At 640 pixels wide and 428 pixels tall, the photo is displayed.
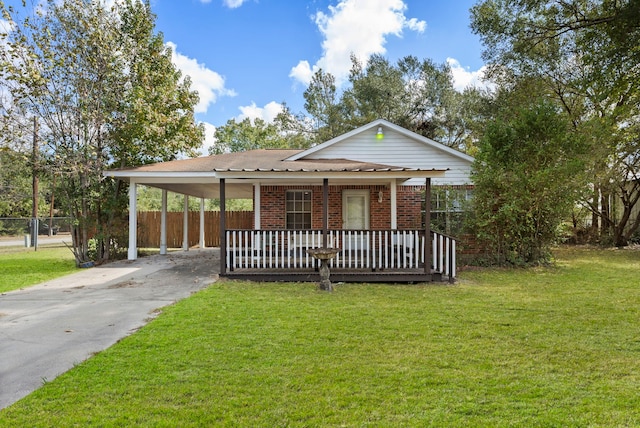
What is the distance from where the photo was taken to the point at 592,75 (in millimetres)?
6176

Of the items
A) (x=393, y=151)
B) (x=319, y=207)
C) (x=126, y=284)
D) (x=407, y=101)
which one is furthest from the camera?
(x=407, y=101)

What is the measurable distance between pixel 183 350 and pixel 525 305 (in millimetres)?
5562

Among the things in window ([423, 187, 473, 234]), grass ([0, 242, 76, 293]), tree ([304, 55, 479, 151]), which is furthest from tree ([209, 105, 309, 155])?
grass ([0, 242, 76, 293])

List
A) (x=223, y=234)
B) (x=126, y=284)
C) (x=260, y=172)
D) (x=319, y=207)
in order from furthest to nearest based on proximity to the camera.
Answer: (x=319, y=207), (x=223, y=234), (x=260, y=172), (x=126, y=284)

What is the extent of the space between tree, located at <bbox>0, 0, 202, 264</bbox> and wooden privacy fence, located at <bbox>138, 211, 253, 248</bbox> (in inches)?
223

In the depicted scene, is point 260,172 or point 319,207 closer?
point 260,172

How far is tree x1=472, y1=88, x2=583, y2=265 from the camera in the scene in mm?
11133

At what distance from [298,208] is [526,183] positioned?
22.4ft

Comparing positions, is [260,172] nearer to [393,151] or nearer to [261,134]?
[393,151]

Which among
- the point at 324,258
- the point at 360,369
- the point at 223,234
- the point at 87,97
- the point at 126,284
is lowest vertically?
the point at 360,369

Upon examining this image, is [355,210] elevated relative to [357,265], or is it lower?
elevated

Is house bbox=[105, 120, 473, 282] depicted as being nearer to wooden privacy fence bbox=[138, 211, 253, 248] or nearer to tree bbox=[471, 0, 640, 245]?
tree bbox=[471, 0, 640, 245]

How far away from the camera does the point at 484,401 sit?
3.18 m

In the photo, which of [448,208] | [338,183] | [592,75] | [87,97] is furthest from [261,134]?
[592,75]
